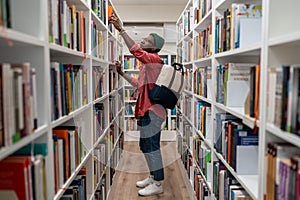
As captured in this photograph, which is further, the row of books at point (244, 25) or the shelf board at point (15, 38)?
the row of books at point (244, 25)

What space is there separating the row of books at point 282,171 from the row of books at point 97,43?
5.02 feet

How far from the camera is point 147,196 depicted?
311 cm

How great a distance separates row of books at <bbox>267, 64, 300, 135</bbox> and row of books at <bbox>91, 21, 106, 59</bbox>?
146cm

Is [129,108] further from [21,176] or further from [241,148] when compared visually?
[21,176]

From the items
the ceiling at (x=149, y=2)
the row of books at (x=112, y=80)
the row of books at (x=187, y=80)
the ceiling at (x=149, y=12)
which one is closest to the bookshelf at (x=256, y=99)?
the row of books at (x=187, y=80)

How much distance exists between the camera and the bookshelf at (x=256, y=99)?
100 centimetres

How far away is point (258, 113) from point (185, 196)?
6.93ft

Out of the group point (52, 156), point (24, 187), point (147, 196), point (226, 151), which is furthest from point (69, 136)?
point (147, 196)

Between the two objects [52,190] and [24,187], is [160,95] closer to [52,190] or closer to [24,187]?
[52,190]

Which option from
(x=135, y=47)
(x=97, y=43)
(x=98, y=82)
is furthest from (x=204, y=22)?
(x=98, y=82)

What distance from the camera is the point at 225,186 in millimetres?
1811

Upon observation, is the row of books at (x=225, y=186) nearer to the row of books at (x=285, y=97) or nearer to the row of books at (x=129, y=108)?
the row of books at (x=285, y=97)

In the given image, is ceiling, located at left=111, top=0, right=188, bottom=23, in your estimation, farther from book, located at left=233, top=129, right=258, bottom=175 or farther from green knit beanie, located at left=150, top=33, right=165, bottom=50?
book, located at left=233, top=129, right=258, bottom=175

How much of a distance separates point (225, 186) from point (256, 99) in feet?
2.46
